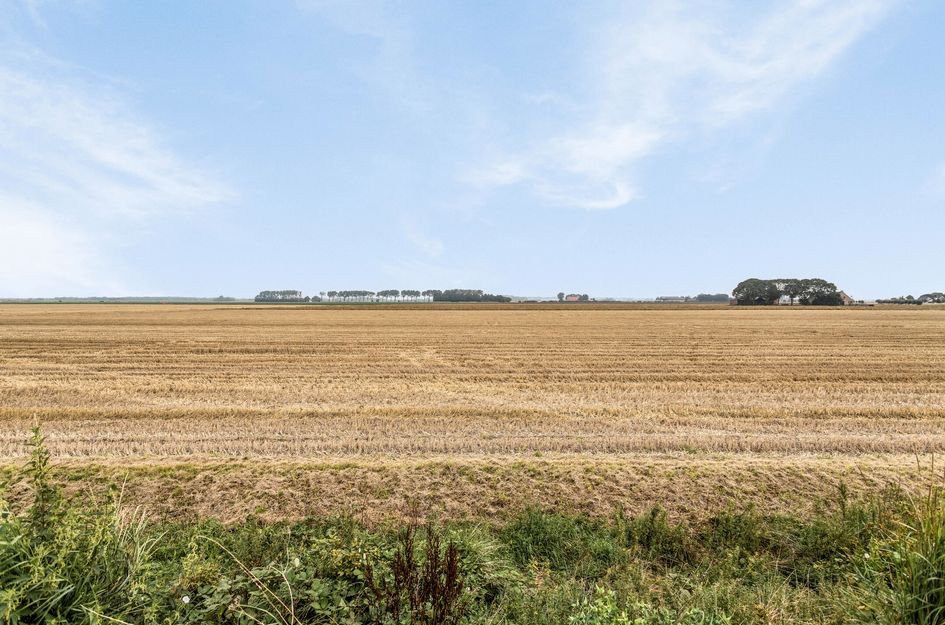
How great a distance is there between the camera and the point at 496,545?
18.1 feet

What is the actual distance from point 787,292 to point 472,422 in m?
143

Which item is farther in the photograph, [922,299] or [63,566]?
[922,299]

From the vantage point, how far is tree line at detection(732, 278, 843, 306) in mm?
108875

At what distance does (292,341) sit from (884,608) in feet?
90.5

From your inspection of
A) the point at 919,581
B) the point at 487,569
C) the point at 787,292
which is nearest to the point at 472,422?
the point at 487,569

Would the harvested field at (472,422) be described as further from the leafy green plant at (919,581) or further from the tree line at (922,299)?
the tree line at (922,299)

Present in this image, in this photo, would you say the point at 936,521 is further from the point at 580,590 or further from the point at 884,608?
the point at 580,590

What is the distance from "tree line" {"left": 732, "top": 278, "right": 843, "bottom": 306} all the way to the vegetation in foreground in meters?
125

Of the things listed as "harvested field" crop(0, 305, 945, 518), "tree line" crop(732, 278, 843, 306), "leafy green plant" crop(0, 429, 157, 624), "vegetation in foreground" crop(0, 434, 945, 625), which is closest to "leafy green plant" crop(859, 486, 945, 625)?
"vegetation in foreground" crop(0, 434, 945, 625)

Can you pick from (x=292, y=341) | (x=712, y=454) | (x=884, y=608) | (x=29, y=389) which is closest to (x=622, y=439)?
(x=712, y=454)

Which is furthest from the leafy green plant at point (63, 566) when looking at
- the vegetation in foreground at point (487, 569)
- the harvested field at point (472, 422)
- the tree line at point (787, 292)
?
the tree line at point (787, 292)

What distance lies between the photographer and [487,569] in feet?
15.4

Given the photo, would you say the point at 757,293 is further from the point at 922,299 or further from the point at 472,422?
the point at 472,422

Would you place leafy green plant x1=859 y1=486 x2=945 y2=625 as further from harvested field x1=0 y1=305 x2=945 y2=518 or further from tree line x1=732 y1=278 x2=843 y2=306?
tree line x1=732 y1=278 x2=843 y2=306
